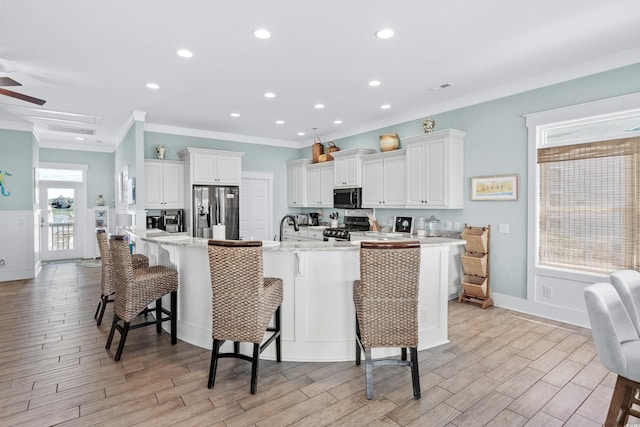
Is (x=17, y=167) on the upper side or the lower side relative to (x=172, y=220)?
upper

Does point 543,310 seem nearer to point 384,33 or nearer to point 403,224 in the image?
point 403,224

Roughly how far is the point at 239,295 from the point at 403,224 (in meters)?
3.72

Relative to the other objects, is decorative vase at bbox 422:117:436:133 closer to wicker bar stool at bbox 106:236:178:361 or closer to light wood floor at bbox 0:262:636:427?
light wood floor at bbox 0:262:636:427

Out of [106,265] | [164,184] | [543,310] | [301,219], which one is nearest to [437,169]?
[543,310]

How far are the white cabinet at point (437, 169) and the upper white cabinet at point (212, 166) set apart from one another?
3183mm

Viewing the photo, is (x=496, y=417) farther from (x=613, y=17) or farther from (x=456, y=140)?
(x=456, y=140)

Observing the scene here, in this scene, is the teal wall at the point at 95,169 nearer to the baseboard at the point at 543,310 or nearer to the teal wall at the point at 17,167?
the teal wall at the point at 17,167

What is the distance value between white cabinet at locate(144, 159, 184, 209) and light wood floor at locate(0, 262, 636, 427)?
268 centimetres

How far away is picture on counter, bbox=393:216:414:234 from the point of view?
5449 mm

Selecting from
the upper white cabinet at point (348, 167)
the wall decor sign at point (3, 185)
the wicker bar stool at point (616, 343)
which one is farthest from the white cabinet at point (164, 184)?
the wicker bar stool at point (616, 343)

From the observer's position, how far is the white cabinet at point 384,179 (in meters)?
5.36

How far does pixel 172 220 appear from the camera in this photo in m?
6.18

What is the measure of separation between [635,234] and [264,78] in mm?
4166

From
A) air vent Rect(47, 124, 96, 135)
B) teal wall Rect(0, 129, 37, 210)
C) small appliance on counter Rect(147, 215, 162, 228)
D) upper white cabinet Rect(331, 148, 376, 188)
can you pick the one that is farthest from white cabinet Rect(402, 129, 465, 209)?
teal wall Rect(0, 129, 37, 210)
